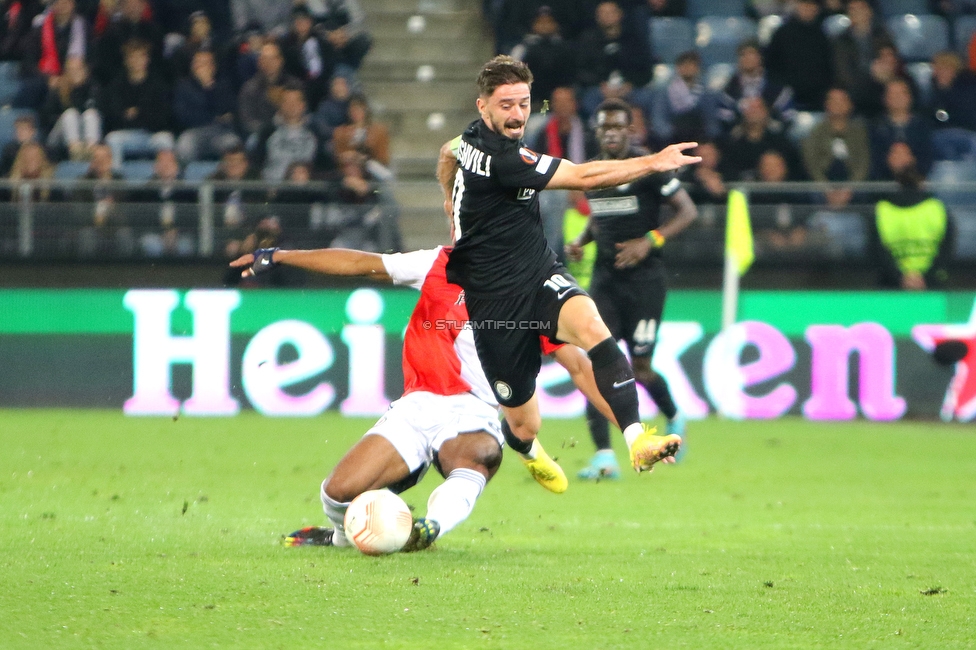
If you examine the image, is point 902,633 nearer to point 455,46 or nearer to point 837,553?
point 837,553

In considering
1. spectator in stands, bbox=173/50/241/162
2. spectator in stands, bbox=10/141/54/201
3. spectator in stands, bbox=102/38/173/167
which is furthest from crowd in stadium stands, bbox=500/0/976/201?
spectator in stands, bbox=10/141/54/201

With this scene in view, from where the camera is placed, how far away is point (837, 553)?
604 cm

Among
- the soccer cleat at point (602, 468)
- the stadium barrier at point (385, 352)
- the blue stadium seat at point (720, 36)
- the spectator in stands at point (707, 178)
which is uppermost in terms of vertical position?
the blue stadium seat at point (720, 36)

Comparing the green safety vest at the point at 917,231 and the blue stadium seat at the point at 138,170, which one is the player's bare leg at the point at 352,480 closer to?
the green safety vest at the point at 917,231

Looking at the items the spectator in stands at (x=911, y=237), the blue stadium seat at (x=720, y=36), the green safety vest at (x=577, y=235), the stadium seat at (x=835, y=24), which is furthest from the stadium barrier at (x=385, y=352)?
the blue stadium seat at (x=720, y=36)

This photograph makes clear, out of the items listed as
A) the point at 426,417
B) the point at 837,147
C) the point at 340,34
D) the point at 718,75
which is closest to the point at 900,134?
the point at 837,147

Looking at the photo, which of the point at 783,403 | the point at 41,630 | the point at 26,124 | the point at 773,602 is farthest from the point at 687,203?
the point at 26,124

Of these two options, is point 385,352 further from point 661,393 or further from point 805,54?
point 805,54

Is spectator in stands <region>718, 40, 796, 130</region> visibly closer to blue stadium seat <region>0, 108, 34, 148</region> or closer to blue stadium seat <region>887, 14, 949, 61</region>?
blue stadium seat <region>887, 14, 949, 61</region>

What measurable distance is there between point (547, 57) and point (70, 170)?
476cm

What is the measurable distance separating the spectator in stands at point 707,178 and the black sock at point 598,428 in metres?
4.07

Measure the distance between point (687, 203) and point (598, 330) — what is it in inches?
→ 144

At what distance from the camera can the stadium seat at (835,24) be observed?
14766mm

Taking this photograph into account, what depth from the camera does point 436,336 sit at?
6.44 m
